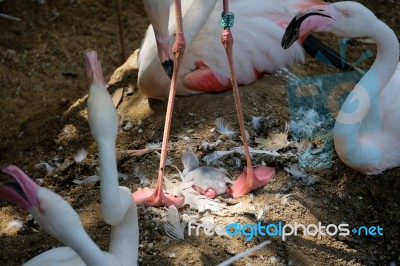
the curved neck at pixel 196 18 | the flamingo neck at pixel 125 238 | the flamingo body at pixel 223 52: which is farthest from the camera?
the flamingo body at pixel 223 52

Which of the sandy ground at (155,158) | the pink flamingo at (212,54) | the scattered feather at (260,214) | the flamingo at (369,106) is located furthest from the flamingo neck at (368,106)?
the pink flamingo at (212,54)

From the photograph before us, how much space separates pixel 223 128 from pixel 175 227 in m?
0.86

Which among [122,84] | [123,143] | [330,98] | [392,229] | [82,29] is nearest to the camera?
[392,229]

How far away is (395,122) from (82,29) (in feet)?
10.0

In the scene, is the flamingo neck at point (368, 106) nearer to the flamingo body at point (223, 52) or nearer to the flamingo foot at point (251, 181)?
the flamingo foot at point (251, 181)

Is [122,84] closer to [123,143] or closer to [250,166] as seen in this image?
Answer: [123,143]

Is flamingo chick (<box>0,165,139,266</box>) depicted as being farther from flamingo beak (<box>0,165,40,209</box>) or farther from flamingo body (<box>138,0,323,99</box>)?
flamingo body (<box>138,0,323,99</box>)

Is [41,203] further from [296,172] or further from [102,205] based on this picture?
[296,172]

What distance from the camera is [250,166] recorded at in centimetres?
335

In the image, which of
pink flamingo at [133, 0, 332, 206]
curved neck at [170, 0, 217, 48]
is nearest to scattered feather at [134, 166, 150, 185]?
pink flamingo at [133, 0, 332, 206]

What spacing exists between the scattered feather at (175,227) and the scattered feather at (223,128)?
28.7 inches

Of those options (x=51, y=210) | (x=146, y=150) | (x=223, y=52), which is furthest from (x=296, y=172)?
(x=51, y=210)

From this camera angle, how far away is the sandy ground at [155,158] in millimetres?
3113

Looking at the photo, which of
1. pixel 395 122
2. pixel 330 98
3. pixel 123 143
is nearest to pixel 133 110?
pixel 123 143
